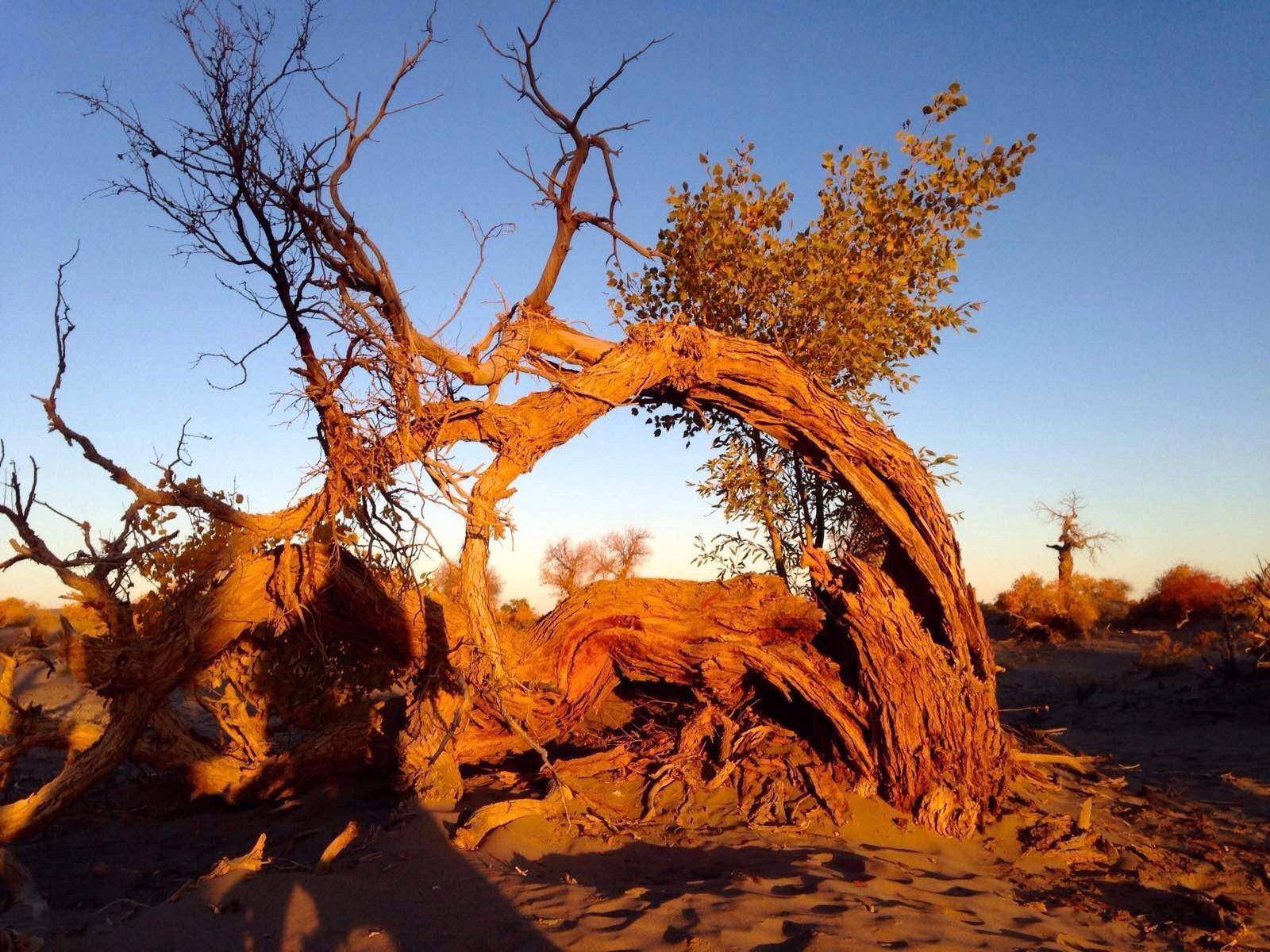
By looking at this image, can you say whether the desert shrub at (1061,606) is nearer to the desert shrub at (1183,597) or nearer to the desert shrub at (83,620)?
the desert shrub at (1183,597)

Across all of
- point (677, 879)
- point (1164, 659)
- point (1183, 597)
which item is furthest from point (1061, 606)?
point (677, 879)

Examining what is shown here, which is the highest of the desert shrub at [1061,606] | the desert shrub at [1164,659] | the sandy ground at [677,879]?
the desert shrub at [1061,606]

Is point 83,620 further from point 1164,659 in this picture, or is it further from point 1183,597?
point 1183,597

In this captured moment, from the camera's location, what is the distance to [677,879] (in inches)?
A: 214

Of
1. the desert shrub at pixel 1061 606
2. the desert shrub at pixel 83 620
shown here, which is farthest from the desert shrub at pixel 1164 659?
the desert shrub at pixel 83 620

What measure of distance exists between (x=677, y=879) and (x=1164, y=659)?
49.5 feet

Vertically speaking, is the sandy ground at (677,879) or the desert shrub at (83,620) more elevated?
the desert shrub at (83,620)

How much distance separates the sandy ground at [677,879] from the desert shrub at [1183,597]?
1849cm

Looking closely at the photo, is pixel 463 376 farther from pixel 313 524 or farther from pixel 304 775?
pixel 304 775

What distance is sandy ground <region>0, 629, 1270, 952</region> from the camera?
14.1ft

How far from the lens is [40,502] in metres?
6.00

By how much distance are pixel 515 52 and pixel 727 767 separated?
236 inches

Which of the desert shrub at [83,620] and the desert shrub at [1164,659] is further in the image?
the desert shrub at [1164,659]

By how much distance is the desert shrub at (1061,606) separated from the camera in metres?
24.7
